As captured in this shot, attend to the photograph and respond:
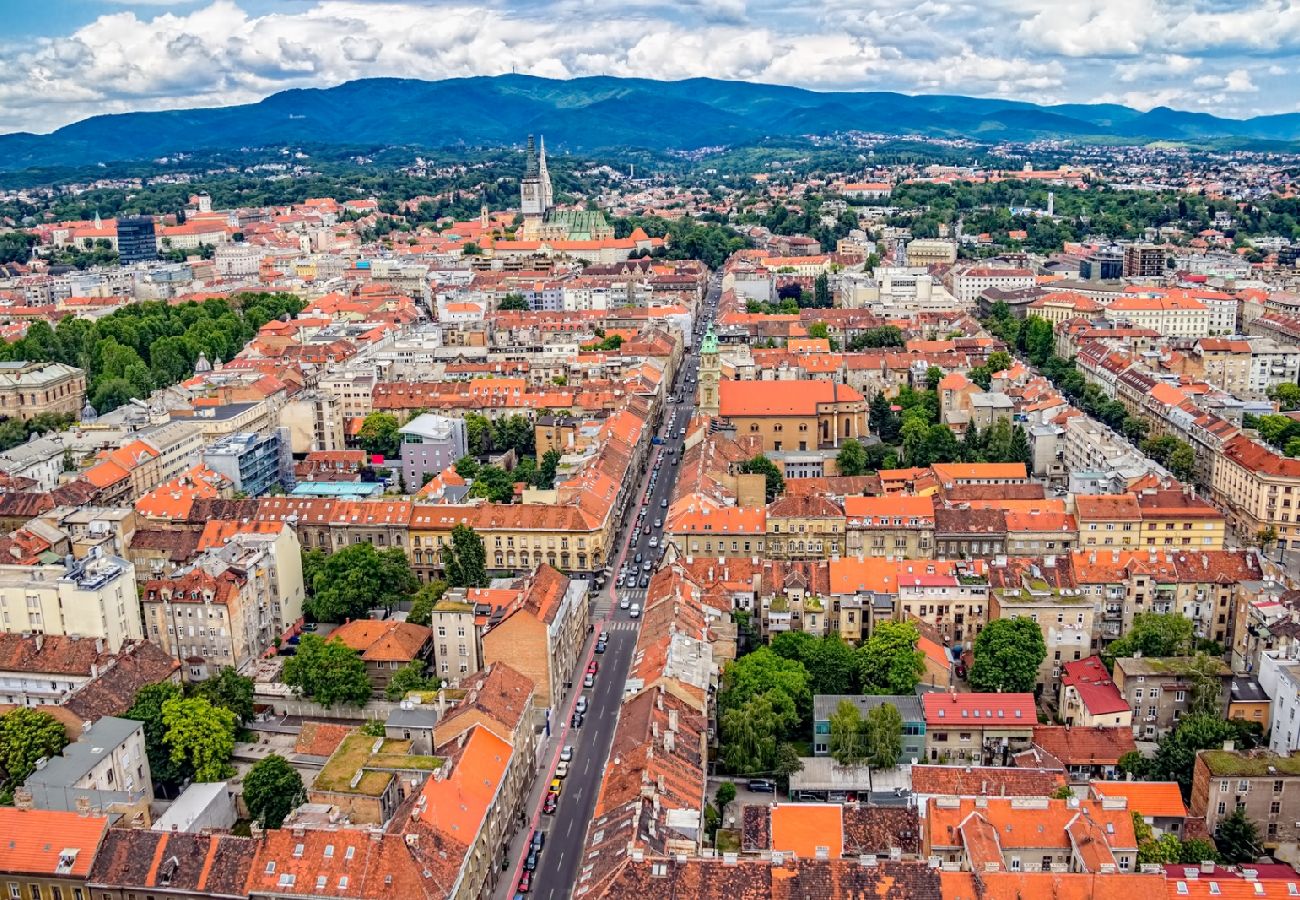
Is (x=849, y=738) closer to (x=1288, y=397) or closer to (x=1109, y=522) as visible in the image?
(x=1109, y=522)

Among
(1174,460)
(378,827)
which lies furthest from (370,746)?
(1174,460)

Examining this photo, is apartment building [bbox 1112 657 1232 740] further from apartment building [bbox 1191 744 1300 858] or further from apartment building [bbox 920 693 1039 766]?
apartment building [bbox 1191 744 1300 858]

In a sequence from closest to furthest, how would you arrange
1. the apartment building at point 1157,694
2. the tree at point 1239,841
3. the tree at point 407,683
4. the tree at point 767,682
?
the tree at point 1239,841, the tree at point 767,682, the apartment building at point 1157,694, the tree at point 407,683

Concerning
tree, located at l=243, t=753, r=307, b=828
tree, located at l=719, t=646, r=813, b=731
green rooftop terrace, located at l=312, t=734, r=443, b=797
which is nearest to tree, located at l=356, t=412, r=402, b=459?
tree, located at l=719, t=646, r=813, b=731

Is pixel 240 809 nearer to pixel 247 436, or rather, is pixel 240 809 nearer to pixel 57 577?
pixel 57 577

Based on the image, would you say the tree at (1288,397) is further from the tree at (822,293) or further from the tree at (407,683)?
the tree at (407,683)

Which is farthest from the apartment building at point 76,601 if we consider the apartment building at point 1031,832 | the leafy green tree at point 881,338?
the leafy green tree at point 881,338
